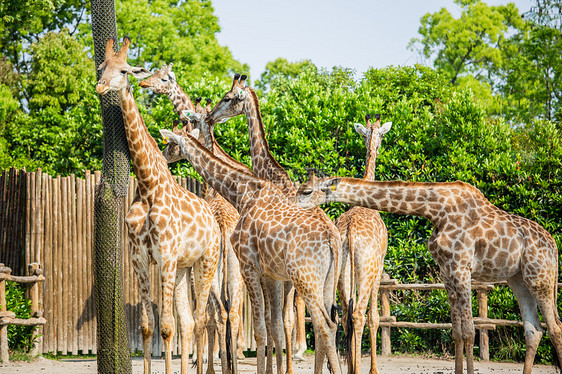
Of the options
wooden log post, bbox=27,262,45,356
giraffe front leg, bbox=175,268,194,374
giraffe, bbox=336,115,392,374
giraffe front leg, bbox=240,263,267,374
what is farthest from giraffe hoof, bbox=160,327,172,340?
wooden log post, bbox=27,262,45,356

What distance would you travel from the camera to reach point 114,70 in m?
6.27

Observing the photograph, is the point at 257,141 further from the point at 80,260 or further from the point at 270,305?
the point at 80,260

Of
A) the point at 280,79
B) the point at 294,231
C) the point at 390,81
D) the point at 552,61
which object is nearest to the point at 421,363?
the point at 294,231

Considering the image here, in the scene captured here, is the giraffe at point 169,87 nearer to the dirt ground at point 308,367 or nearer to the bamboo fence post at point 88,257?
the bamboo fence post at point 88,257

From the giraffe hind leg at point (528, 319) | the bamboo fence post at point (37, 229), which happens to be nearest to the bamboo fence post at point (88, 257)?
the bamboo fence post at point (37, 229)

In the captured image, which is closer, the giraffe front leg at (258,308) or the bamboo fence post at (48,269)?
the giraffe front leg at (258,308)

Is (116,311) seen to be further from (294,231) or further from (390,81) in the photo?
(390,81)

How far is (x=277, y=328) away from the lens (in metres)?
7.10

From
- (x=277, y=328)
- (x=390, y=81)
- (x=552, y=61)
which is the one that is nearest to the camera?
(x=277, y=328)

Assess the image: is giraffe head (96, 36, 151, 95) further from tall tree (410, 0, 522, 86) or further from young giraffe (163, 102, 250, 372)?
tall tree (410, 0, 522, 86)

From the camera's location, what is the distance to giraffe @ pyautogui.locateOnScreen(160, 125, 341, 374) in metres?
6.41

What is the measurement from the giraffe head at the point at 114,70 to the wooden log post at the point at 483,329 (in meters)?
6.10

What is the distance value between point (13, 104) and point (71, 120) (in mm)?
6685

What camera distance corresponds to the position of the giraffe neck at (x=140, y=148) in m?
6.48
